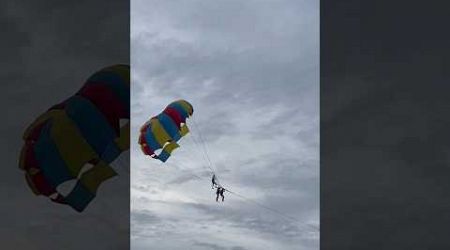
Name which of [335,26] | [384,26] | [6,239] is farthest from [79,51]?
[384,26]

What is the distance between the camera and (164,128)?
4031cm

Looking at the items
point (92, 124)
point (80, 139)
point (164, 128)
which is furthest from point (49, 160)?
point (164, 128)

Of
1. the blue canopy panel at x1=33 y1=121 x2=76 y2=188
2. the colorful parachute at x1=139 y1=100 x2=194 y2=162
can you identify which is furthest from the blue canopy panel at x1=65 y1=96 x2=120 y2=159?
the colorful parachute at x1=139 y1=100 x2=194 y2=162

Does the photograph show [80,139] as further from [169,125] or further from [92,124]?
[169,125]

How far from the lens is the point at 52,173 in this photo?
104ft

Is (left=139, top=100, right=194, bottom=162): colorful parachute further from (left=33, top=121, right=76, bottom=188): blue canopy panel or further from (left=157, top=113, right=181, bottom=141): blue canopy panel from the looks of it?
(left=33, top=121, right=76, bottom=188): blue canopy panel

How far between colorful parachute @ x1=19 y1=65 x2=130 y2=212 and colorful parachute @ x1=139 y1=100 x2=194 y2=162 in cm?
744

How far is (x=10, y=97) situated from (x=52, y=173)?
319 inches

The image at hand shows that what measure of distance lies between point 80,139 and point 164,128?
8.71m

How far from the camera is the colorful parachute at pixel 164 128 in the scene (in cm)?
4038

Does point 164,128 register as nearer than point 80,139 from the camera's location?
No

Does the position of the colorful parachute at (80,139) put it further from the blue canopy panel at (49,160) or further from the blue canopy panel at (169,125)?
the blue canopy panel at (169,125)

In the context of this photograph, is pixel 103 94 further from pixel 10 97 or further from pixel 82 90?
pixel 10 97

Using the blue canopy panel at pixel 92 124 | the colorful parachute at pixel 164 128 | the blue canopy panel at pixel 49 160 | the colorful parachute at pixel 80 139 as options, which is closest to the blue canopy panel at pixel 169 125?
the colorful parachute at pixel 164 128
